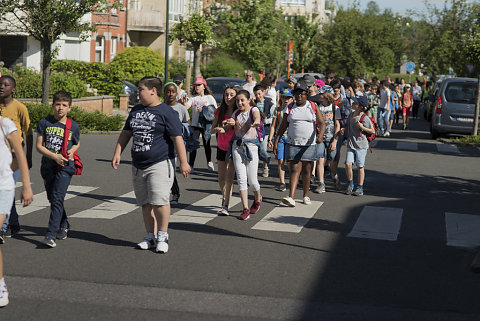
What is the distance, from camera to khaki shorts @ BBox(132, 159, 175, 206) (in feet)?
25.6

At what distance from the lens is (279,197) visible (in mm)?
12242

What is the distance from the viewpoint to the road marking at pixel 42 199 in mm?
10461

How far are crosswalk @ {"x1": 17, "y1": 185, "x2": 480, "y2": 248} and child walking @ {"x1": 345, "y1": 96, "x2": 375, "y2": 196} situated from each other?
1189 millimetres

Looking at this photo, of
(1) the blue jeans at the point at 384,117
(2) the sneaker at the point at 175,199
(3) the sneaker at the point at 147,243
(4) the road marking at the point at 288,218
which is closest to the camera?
(3) the sneaker at the point at 147,243

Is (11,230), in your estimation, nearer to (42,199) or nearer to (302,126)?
(42,199)

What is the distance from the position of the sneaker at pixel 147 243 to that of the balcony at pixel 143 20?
44.3m

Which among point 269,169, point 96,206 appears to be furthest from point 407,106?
point 96,206

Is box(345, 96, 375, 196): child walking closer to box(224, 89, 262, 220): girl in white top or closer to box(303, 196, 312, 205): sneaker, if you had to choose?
box(303, 196, 312, 205): sneaker

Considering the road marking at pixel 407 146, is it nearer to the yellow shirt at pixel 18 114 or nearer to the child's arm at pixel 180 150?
the child's arm at pixel 180 150

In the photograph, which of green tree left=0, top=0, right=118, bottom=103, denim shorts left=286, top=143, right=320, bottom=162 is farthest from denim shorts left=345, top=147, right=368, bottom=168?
green tree left=0, top=0, right=118, bottom=103

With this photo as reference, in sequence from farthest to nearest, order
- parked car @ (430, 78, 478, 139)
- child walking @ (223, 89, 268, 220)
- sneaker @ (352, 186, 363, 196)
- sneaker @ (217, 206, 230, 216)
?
1. parked car @ (430, 78, 478, 139)
2. sneaker @ (352, 186, 363, 196)
3. sneaker @ (217, 206, 230, 216)
4. child walking @ (223, 89, 268, 220)

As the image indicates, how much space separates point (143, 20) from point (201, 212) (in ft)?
140

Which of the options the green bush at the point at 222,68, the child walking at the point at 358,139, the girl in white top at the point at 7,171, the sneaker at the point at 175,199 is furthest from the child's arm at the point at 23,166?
the green bush at the point at 222,68

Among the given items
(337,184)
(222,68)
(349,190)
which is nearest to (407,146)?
(337,184)
